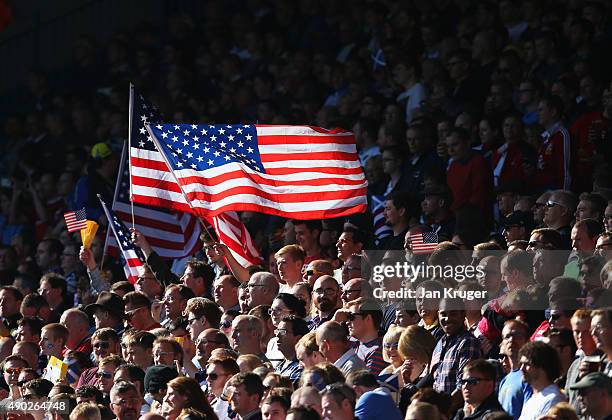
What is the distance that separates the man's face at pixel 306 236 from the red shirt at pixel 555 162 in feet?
Result: 6.89

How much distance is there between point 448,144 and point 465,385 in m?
5.76

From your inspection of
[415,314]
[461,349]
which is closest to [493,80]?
[415,314]

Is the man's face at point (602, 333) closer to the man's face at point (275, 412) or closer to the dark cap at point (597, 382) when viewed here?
the dark cap at point (597, 382)

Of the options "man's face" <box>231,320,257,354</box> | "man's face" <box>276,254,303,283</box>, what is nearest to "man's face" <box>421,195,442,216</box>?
"man's face" <box>276,254,303,283</box>

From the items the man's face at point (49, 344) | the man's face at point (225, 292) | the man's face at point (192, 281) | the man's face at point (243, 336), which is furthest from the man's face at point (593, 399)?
the man's face at point (49, 344)

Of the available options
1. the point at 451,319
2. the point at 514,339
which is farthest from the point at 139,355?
the point at 514,339

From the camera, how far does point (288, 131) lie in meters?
14.0

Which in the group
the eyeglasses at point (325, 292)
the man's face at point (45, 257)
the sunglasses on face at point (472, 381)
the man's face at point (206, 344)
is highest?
the man's face at point (45, 257)

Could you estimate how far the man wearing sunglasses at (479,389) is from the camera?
9789mm

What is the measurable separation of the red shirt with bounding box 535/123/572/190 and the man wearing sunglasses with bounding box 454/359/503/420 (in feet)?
17.1

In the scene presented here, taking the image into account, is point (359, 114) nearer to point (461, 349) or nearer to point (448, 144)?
point (448, 144)

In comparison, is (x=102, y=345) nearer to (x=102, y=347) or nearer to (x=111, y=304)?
(x=102, y=347)

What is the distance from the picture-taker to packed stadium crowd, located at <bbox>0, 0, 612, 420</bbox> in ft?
34.0

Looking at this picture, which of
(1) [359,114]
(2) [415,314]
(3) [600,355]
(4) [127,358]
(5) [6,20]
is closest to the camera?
(3) [600,355]
